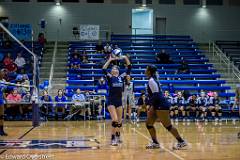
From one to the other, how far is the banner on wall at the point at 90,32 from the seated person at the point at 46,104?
28.6 ft

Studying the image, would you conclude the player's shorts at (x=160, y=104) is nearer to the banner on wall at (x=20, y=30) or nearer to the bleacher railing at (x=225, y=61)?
the bleacher railing at (x=225, y=61)

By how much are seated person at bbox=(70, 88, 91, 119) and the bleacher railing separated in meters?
9.78

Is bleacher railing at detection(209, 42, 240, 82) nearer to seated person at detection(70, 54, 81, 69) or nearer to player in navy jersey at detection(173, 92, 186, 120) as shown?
player in navy jersey at detection(173, 92, 186, 120)

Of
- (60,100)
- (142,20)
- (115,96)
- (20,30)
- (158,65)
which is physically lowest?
(60,100)

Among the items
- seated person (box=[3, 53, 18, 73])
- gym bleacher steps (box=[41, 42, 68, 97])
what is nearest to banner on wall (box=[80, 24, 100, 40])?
gym bleacher steps (box=[41, 42, 68, 97])

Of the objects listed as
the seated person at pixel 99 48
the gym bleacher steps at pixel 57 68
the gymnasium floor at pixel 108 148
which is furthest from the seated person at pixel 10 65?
the gymnasium floor at pixel 108 148

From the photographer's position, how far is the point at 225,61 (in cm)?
2939

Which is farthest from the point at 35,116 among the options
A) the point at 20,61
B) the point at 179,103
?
the point at 20,61

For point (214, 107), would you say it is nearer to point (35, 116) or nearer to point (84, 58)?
point (84, 58)

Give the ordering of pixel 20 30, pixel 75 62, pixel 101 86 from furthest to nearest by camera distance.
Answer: pixel 20 30
pixel 75 62
pixel 101 86

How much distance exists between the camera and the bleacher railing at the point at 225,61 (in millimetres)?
27606

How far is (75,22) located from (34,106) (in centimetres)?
1689

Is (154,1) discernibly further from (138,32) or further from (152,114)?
(152,114)

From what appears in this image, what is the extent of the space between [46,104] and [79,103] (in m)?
1.59
